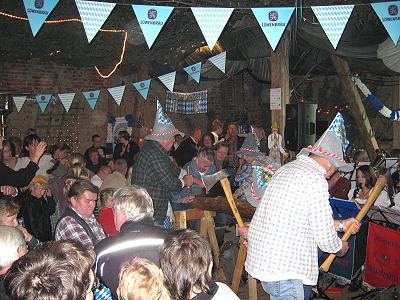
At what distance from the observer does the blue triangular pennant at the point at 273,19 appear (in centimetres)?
594

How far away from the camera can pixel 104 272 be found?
289cm

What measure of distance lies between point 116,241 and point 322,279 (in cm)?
386

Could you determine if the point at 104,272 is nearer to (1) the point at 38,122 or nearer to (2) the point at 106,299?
(2) the point at 106,299

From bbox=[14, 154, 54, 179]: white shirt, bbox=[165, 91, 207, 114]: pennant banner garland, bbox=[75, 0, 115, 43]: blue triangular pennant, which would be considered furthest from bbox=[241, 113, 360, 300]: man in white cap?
bbox=[165, 91, 207, 114]: pennant banner garland

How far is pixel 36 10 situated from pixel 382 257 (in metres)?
4.62

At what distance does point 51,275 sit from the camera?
1.83m

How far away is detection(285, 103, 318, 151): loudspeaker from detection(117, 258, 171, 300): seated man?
608cm

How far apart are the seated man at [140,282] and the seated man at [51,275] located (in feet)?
0.49

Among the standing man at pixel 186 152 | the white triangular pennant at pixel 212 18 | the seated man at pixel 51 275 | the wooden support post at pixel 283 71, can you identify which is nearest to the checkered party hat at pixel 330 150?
the seated man at pixel 51 275

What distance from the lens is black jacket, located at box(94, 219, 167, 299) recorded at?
2852 mm

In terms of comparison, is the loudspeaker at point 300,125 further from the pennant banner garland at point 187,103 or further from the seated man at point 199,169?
the pennant banner garland at point 187,103

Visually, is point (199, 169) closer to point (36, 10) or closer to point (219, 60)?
point (36, 10)

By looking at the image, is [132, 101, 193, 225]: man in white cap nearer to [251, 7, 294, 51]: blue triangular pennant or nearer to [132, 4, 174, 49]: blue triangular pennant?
[132, 4, 174, 49]: blue triangular pennant

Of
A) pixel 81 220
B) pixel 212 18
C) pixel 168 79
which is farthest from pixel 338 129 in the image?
pixel 168 79
